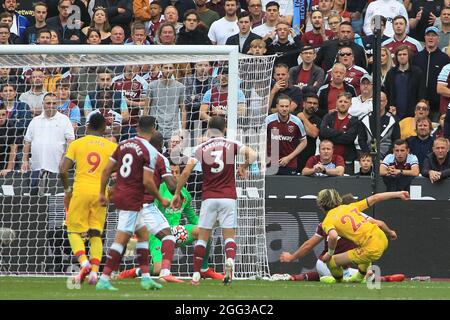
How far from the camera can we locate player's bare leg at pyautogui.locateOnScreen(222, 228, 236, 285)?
14969mm

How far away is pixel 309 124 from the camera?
19234mm

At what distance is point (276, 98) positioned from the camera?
19.5 metres

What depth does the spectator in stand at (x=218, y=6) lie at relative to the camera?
2269 centimetres

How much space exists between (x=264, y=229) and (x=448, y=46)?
18.5 ft

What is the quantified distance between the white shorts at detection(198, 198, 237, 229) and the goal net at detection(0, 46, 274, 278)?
1.73 m

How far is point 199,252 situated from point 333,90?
5.47 m

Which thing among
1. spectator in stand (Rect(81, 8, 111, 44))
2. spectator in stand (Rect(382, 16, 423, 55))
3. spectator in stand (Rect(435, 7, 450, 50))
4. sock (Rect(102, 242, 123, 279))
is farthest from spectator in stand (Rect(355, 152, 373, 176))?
spectator in stand (Rect(81, 8, 111, 44))

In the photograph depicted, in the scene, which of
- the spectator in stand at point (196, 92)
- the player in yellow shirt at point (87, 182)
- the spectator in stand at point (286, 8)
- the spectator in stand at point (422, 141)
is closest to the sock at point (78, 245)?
the player in yellow shirt at point (87, 182)

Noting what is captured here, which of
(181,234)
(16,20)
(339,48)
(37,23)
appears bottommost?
(181,234)

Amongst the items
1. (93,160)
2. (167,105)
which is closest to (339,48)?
(167,105)

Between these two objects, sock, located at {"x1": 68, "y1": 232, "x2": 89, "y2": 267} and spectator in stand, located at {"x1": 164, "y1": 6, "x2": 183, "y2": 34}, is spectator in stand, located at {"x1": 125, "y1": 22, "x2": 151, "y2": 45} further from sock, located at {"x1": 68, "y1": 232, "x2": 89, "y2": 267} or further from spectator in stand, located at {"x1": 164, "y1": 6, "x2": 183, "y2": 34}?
sock, located at {"x1": 68, "y1": 232, "x2": 89, "y2": 267}

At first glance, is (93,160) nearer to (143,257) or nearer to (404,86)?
(143,257)

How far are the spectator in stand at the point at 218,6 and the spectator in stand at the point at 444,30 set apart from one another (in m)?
4.06

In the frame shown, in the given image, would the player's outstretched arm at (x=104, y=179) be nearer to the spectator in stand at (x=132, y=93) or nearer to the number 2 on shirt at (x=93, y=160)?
the number 2 on shirt at (x=93, y=160)
